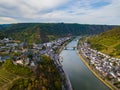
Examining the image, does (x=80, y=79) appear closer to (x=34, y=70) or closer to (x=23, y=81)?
(x=34, y=70)

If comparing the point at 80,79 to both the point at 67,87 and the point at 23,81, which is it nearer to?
the point at 67,87

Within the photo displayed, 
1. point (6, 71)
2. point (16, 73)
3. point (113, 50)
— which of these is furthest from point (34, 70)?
point (113, 50)

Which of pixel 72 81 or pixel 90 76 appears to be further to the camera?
pixel 90 76

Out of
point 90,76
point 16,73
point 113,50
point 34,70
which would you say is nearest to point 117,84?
point 90,76

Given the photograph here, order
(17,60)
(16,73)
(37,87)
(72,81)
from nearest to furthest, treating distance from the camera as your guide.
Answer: (37,87) < (16,73) < (72,81) < (17,60)

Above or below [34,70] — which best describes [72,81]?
below

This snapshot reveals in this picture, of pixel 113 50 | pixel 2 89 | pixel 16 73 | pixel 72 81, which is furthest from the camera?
pixel 113 50
